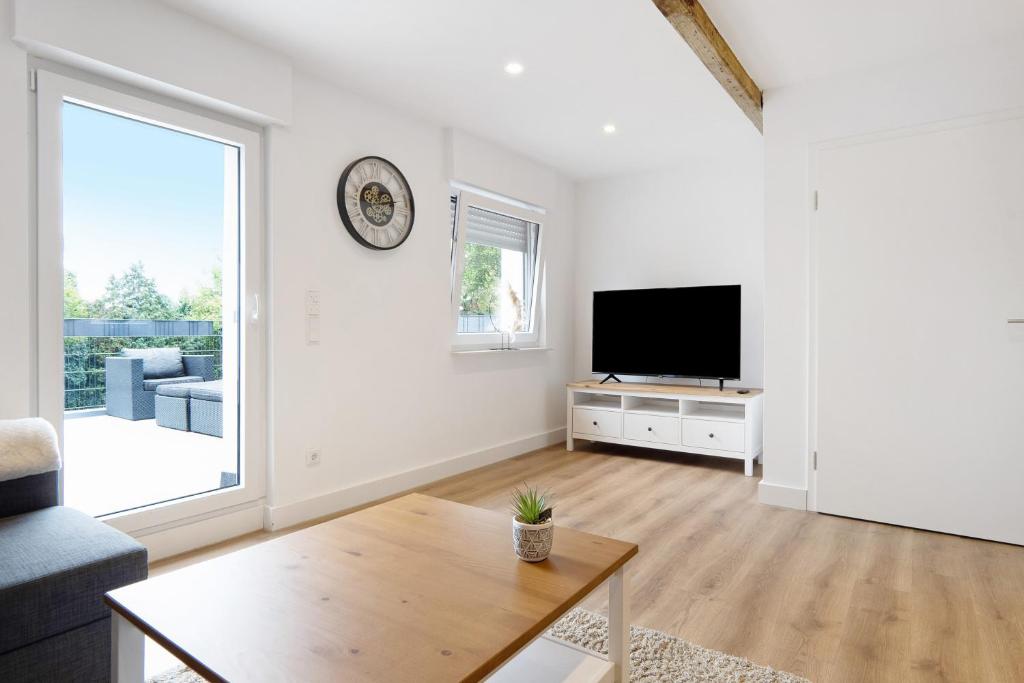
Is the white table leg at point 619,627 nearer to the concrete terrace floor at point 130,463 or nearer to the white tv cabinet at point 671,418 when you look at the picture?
the concrete terrace floor at point 130,463

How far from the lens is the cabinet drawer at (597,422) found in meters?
4.74

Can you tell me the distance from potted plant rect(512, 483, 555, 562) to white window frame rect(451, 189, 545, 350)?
2.71 meters

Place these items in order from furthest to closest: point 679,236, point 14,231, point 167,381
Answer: point 679,236
point 167,381
point 14,231

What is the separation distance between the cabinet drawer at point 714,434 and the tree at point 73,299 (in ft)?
12.4

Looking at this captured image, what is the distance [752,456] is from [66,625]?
3945 millimetres

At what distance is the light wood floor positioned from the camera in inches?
71.7

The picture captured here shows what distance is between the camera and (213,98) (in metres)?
Answer: 2.62

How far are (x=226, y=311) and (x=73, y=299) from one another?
2.16ft

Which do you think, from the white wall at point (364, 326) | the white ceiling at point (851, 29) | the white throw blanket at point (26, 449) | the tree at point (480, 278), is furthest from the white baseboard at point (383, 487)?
the white ceiling at point (851, 29)

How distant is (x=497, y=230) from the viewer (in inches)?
183

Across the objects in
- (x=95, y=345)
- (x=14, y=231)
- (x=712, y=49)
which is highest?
(x=712, y=49)

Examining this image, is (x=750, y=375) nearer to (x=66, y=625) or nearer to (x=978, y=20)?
(x=978, y=20)

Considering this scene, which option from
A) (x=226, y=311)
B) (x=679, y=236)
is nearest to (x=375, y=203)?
(x=226, y=311)

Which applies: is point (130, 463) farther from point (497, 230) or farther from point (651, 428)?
point (651, 428)
